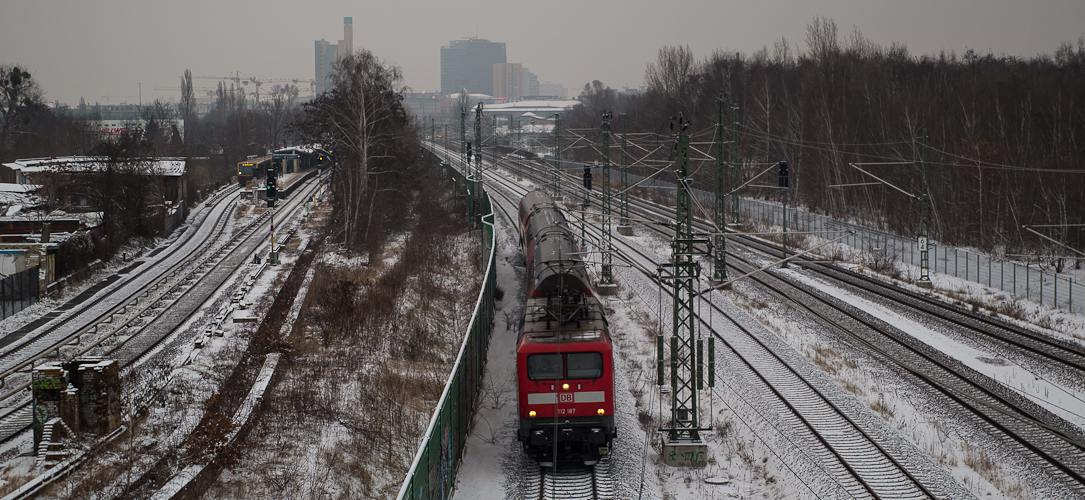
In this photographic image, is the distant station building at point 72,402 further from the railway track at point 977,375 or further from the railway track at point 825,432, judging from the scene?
the railway track at point 977,375

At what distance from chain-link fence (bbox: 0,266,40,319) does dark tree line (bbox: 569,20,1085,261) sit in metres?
28.6

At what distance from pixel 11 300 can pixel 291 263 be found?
1177cm

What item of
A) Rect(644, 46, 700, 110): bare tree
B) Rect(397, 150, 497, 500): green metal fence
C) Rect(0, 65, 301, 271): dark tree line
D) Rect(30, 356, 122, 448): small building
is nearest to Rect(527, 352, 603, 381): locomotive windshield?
Rect(397, 150, 497, 500): green metal fence

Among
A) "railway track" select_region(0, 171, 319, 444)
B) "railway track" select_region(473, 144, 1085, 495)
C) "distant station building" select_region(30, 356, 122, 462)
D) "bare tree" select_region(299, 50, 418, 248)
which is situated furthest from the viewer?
"bare tree" select_region(299, 50, 418, 248)

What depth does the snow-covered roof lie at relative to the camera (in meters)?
43.5

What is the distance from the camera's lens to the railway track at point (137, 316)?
20.7 metres

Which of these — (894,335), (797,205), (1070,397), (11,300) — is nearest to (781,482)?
(1070,397)

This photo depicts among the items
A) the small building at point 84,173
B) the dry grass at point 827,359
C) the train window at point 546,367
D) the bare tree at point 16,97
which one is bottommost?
the dry grass at point 827,359

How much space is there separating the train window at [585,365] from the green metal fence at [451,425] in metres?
2.02

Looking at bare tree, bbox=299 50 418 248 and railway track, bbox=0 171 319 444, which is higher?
bare tree, bbox=299 50 418 248

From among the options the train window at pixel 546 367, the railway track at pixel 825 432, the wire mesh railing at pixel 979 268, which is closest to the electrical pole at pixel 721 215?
the wire mesh railing at pixel 979 268

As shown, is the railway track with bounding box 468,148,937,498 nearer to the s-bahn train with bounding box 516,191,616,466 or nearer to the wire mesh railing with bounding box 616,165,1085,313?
A: the s-bahn train with bounding box 516,191,616,466

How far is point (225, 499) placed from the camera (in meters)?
13.9

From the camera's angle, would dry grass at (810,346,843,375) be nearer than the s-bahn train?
No
